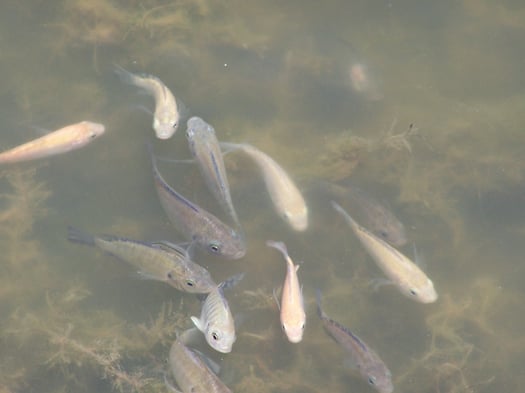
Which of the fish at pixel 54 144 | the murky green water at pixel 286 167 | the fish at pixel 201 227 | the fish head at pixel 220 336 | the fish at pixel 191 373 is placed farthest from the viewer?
the murky green water at pixel 286 167

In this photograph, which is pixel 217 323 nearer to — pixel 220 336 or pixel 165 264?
pixel 220 336

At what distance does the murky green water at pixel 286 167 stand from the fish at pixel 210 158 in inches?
17.4

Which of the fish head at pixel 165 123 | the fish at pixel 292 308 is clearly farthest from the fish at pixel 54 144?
the fish at pixel 292 308

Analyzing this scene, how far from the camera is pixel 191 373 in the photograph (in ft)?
17.3

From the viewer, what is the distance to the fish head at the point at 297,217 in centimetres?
590

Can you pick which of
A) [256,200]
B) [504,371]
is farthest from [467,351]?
[256,200]

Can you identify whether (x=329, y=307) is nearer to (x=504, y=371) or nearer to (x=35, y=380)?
(x=504, y=371)

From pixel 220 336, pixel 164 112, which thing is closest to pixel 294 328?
pixel 220 336

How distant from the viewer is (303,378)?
19.7 feet

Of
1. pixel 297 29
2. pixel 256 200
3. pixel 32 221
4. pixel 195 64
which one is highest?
pixel 297 29

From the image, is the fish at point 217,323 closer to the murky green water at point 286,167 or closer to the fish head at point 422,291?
the murky green water at point 286,167

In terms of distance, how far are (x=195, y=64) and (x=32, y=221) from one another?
2641 millimetres

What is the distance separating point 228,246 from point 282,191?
2.82 feet

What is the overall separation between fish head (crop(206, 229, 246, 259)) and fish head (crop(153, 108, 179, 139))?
1303 millimetres
